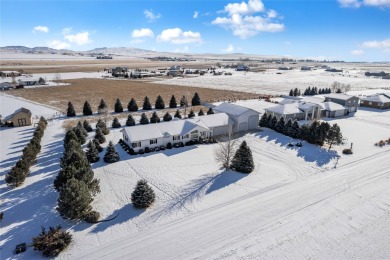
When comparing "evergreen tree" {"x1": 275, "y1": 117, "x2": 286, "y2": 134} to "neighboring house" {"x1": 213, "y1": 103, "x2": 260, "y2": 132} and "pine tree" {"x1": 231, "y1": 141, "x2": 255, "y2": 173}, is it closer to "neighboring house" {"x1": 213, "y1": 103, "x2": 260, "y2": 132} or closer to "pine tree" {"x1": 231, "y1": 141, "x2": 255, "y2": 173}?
"neighboring house" {"x1": 213, "y1": 103, "x2": 260, "y2": 132}

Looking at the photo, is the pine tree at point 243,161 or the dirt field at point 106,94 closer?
the pine tree at point 243,161

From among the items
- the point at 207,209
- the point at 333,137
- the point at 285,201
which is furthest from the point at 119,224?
the point at 333,137

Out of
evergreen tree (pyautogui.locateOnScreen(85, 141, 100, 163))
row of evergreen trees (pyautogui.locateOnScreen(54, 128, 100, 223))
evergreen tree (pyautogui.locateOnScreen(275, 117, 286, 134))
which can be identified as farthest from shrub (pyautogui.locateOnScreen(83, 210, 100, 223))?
evergreen tree (pyautogui.locateOnScreen(275, 117, 286, 134))

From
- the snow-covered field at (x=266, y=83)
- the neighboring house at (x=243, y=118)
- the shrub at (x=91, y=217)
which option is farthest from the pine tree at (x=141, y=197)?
the snow-covered field at (x=266, y=83)

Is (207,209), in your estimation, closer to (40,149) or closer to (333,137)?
(333,137)

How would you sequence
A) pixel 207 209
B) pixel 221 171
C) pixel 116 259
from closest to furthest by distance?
1. pixel 116 259
2. pixel 207 209
3. pixel 221 171

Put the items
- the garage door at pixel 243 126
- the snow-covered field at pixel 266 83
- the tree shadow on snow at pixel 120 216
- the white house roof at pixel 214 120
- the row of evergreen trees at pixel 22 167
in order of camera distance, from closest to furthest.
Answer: the tree shadow on snow at pixel 120 216 → the row of evergreen trees at pixel 22 167 → the white house roof at pixel 214 120 → the garage door at pixel 243 126 → the snow-covered field at pixel 266 83

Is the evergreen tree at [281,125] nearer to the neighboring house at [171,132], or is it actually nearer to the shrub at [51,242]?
the neighboring house at [171,132]
